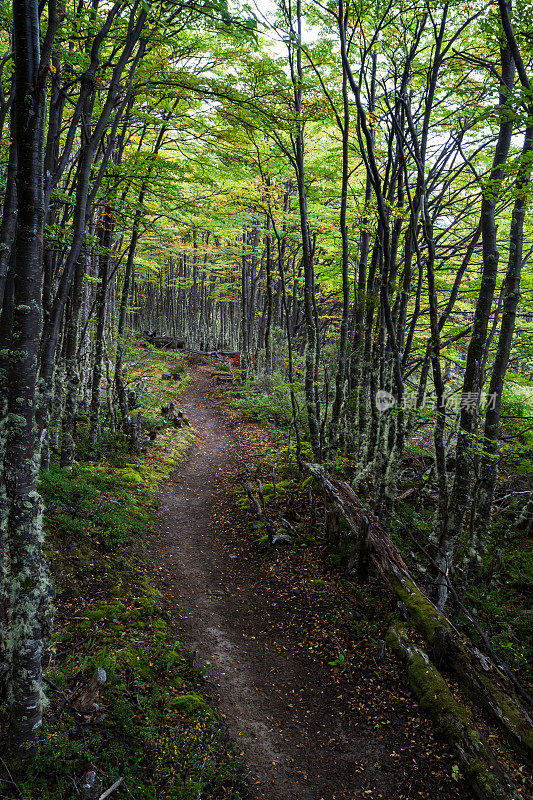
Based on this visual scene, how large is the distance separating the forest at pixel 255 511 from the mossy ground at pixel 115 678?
26mm

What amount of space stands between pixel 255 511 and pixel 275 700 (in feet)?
13.9

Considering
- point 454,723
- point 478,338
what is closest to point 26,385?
point 454,723

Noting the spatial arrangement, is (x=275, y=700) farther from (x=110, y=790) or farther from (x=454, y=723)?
(x=110, y=790)

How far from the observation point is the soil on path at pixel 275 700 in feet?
12.5

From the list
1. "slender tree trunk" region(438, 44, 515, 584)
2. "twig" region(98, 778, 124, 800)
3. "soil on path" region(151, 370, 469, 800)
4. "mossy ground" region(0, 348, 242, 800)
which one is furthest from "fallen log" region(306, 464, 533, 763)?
"twig" region(98, 778, 124, 800)

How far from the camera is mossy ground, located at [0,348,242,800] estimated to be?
3.19m

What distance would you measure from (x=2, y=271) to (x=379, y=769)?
239 inches

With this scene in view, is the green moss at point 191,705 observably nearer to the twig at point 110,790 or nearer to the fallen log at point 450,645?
the twig at point 110,790

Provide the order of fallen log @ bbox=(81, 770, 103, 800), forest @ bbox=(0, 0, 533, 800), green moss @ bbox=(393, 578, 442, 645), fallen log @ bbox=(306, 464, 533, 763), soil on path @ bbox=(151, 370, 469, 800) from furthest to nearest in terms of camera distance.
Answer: green moss @ bbox=(393, 578, 442, 645) → fallen log @ bbox=(306, 464, 533, 763) → soil on path @ bbox=(151, 370, 469, 800) → forest @ bbox=(0, 0, 533, 800) → fallen log @ bbox=(81, 770, 103, 800)

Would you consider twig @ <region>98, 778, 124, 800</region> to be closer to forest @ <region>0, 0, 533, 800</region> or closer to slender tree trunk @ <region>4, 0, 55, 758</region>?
forest @ <region>0, 0, 533, 800</region>

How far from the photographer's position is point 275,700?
4695 mm

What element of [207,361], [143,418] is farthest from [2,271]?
[207,361]

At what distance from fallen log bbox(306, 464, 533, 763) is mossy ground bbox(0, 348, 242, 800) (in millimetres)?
2646

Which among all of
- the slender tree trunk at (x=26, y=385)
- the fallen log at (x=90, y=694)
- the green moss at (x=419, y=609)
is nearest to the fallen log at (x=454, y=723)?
the green moss at (x=419, y=609)
